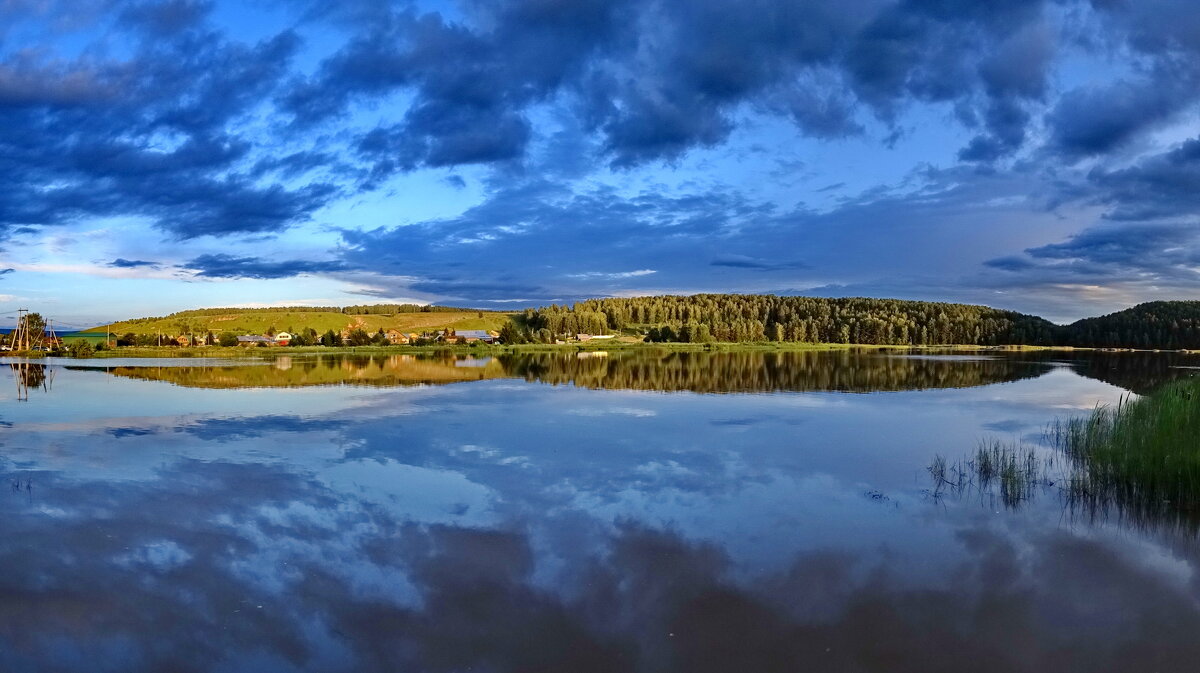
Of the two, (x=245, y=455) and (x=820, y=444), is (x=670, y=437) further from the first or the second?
(x=245, y=455)

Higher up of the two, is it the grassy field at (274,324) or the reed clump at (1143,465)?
→ the grassy field at (274,324)

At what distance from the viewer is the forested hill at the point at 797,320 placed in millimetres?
158125

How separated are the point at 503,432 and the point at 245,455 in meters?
6.46

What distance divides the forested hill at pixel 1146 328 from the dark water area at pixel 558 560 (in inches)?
5545

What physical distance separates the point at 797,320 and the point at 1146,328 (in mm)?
66486

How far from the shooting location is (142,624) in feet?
22.7

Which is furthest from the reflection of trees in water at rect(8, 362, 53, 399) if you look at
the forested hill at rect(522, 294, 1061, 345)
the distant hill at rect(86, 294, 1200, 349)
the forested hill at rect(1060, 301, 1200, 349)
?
the forested hill at rect(1060, 301, 1200, 349)

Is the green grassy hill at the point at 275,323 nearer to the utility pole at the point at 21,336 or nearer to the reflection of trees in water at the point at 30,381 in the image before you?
the utility pole at the point at 21,336

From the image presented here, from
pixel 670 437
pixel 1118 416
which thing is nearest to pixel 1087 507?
pixel 1118 416

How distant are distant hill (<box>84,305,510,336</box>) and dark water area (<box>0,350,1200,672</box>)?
130m

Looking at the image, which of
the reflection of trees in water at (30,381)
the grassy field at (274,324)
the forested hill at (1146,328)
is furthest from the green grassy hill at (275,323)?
the forested hill at (1146,328)

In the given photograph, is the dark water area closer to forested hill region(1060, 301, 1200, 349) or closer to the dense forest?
the dense forest

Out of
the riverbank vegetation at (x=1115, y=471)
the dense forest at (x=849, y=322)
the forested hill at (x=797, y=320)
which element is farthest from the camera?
the forested hill at (x=797, y=320)

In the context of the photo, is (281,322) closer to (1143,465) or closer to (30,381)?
(30,381)
